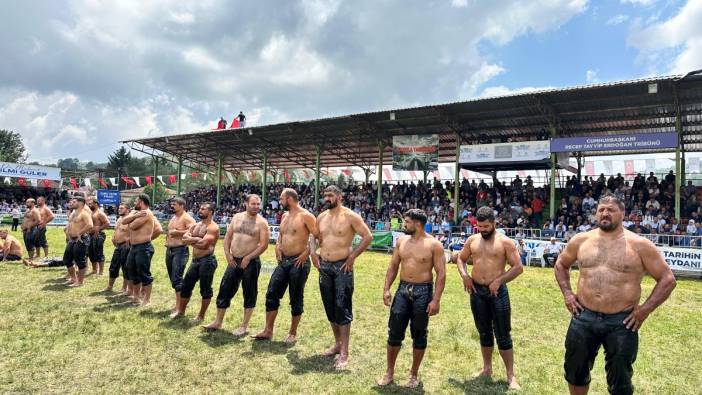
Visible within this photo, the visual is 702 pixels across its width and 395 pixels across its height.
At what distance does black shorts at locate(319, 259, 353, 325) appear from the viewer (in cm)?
535

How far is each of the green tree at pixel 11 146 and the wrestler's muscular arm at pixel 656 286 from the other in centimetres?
8330

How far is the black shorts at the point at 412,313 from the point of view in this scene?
15.0ft

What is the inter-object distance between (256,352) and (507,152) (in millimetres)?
17671

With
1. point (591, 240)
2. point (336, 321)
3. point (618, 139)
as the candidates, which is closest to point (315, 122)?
point (618, 139)

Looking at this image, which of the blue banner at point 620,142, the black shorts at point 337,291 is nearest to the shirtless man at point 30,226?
the black shorts at point 337,291

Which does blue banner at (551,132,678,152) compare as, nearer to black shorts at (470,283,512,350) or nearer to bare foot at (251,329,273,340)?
black shorts at (470,283,512,350)

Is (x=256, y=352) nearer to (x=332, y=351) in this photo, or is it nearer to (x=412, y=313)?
(x=332, y=351)

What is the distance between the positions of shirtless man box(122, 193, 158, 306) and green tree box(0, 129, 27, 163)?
75947mm

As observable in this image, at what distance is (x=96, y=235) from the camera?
10.2 metres

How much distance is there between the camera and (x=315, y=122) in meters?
24.7

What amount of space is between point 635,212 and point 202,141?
26.6m

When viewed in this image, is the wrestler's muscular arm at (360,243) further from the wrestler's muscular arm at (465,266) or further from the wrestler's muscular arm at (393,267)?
the wrestler's muscular arm at (465,266)

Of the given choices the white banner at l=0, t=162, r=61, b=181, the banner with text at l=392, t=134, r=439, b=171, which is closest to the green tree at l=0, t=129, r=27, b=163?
the white banner at l=0, t=162, r=61, b=181

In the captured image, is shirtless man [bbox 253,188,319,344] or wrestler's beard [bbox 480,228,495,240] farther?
shirtless man [bbox 253,188,319,344]
